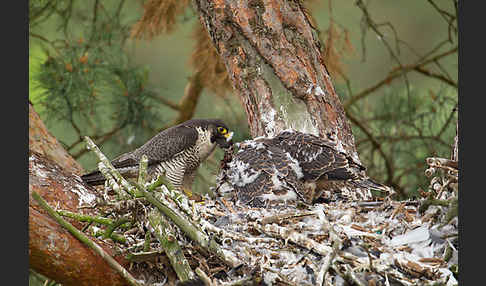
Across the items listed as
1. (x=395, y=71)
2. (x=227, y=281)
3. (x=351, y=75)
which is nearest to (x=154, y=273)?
(x=227, y=281)

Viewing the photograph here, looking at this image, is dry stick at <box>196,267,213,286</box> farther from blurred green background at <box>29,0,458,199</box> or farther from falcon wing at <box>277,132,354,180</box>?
blurred green background at <box>29,0,458,199</box>

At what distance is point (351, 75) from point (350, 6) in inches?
30.4

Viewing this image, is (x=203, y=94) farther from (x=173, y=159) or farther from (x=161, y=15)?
(x=173, y=159)

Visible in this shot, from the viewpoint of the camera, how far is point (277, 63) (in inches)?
127

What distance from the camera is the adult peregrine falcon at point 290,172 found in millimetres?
2709

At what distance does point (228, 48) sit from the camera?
3330mm

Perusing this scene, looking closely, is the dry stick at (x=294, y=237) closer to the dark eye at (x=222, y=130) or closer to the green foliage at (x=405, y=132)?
the dark eye at (x=222, y=130)

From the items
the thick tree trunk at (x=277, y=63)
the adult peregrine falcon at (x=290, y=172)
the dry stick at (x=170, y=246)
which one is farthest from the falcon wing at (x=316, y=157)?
the dry stick at (x=170, y=246)

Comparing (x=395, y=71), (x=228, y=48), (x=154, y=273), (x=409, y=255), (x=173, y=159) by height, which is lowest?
(x=154, y=273)

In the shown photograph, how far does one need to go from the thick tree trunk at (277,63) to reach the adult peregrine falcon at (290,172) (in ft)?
0.95

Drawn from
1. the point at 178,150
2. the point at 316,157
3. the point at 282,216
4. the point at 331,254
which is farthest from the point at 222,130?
the point at 331,254

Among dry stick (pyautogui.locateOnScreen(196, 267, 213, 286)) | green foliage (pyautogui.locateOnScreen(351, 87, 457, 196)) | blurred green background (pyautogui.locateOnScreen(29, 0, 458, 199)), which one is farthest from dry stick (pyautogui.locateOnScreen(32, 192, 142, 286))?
green foliage (pyautogui.locateOnScreen(351, 87, 457, 196))

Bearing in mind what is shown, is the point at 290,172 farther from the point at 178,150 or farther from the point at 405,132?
the point at 405,132

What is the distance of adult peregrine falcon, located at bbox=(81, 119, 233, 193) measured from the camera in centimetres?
341
